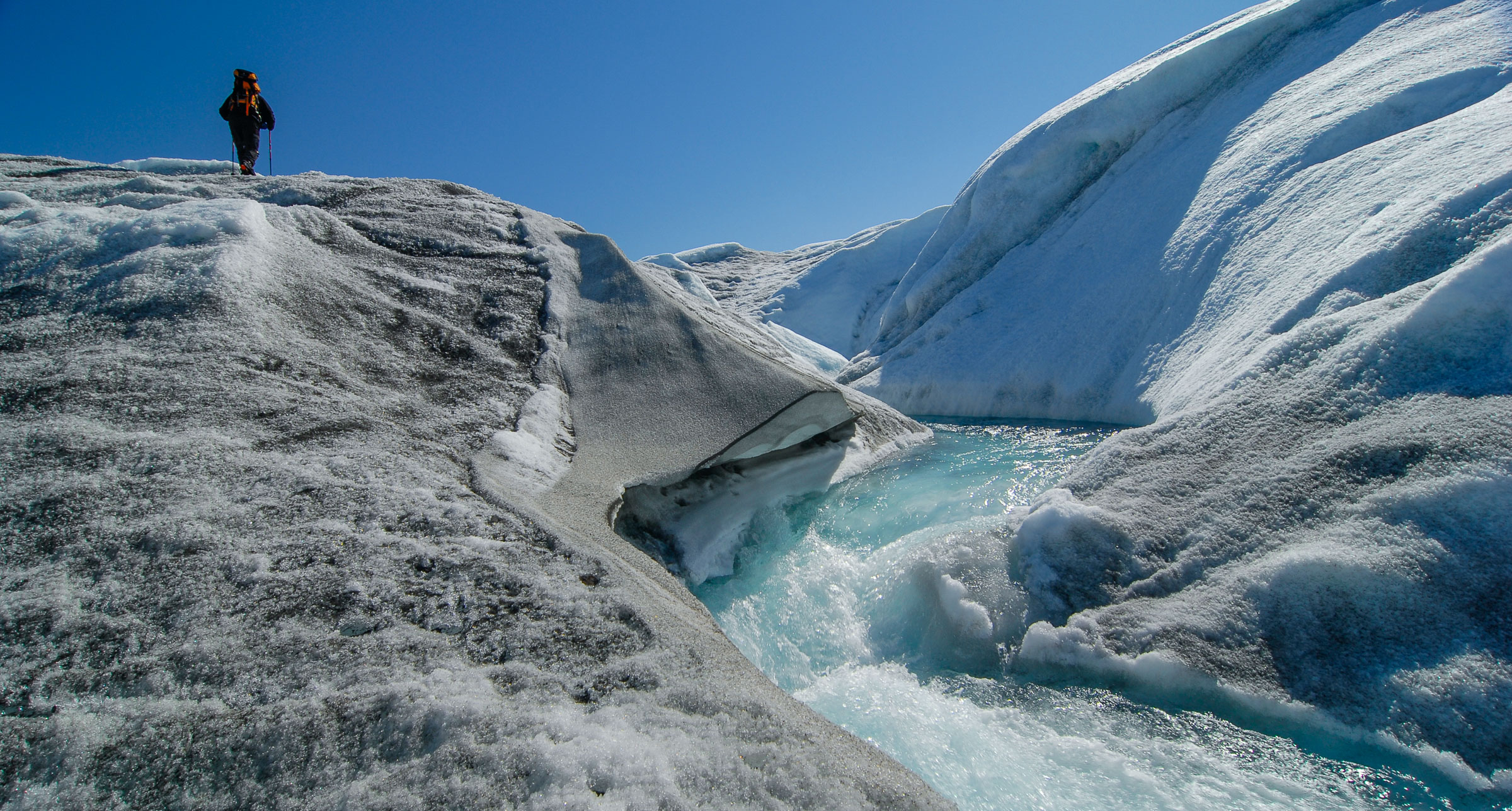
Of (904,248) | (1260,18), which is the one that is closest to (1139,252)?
(1260,18)

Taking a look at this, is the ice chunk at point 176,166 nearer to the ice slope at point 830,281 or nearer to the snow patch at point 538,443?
the snow patch at point 538,443

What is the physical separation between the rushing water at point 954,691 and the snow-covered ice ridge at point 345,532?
75cm

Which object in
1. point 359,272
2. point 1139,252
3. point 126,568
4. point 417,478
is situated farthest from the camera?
point 1139,252

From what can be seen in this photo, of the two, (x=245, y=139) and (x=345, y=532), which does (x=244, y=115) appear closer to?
(x=245, y=139)

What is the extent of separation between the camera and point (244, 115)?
726 centimetres

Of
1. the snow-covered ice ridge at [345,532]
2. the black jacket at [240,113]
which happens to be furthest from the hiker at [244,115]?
the snow-covered ice ridge at [345,532]

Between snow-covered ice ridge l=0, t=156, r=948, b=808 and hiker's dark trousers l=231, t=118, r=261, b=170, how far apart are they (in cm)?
215

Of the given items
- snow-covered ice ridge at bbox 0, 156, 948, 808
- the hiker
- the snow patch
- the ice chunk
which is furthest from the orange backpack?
the snow patch

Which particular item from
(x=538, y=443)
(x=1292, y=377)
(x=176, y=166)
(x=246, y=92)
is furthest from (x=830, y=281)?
(x=538, y=443)

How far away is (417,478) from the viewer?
299cm

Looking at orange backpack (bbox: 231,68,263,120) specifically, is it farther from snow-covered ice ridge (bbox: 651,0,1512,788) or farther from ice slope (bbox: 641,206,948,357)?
ice slope (bbox: 641,206,948,357)

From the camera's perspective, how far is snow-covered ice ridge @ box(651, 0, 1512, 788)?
2588 millimetres

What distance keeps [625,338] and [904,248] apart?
16.7 metres

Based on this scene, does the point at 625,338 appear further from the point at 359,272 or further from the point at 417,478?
the point at 417,478
